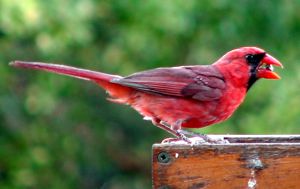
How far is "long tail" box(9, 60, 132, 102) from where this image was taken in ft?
17.7

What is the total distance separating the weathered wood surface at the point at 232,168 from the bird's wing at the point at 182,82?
1.30 metres

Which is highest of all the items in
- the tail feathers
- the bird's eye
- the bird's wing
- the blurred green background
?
the blurred green background

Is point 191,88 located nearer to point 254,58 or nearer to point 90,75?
point 254,58

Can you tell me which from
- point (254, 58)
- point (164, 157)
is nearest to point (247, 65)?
point (254, 58)

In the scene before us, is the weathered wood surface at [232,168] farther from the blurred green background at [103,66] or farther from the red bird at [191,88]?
the blurred green background at [103,66]

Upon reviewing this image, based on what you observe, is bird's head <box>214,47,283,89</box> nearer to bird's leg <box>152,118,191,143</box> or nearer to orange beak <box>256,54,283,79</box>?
orange beak <box>256,54,283,79</box>

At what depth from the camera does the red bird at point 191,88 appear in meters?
5.85

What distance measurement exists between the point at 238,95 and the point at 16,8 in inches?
160

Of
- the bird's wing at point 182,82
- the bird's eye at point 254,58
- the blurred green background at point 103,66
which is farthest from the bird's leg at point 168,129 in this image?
the blurred green background at point 103,66

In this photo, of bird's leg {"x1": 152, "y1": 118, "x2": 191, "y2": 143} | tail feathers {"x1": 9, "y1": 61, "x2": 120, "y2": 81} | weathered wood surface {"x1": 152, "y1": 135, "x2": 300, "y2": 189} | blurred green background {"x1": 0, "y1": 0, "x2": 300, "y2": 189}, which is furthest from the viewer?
blurred green background {"x1": 0, "y1": 0, "x2": 300, "y2": 189}

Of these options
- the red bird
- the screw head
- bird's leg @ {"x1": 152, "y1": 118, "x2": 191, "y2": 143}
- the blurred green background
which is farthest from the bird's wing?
the blurred green background

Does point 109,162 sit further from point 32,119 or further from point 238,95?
point 238,95

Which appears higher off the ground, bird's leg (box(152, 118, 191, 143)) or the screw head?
bird's leg (box(152, 118, 191, 143))

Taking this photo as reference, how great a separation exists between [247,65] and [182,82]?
1.26 feet
